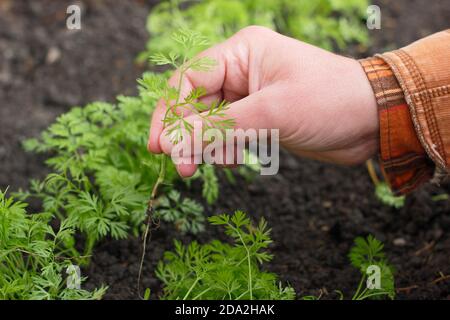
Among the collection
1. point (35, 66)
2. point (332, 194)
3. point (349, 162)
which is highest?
point (35, 66)

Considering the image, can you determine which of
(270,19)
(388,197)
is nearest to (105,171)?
(388,197)

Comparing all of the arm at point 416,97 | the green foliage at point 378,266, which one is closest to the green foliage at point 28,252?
the green foliage at point 378,266

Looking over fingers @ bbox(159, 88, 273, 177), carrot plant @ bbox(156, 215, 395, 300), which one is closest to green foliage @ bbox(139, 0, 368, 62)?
fingers @ bbox(159, 88, 273, 177)

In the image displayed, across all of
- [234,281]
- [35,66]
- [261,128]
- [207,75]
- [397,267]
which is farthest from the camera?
[35,66]

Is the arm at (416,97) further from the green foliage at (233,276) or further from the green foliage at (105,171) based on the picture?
the green foliage at (105,171)

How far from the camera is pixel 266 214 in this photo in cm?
271

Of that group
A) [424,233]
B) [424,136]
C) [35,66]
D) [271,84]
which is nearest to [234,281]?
[271,84]

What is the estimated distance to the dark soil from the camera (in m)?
2.32

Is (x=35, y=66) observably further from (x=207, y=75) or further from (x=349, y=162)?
(x=349, y=162)

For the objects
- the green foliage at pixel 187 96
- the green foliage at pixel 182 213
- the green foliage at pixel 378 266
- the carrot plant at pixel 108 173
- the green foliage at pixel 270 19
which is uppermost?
the green foliage at pixel 270 19

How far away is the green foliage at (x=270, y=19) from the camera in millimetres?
3416

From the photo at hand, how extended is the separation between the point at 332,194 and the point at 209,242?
0.69 metres

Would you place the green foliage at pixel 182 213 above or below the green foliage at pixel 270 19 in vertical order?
below

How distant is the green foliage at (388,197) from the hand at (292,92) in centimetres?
44
